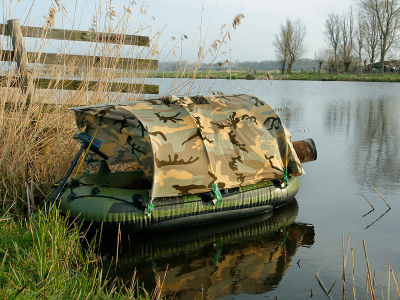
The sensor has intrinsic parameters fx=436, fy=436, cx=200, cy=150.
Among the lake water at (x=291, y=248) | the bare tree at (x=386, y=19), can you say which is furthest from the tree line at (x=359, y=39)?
the lake water at (x=291, y=248)

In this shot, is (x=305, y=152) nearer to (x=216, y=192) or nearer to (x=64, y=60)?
(x=216, y=192)

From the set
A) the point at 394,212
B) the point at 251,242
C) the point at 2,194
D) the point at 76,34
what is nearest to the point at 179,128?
the point at 251,242

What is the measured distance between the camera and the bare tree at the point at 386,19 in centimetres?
4512

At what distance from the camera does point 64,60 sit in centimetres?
561

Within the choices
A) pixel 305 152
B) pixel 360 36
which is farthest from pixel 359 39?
pixel 305 152

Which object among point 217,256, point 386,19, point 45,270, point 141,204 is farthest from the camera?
point 386,19

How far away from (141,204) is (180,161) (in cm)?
59

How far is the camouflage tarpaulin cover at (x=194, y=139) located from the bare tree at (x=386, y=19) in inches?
1716

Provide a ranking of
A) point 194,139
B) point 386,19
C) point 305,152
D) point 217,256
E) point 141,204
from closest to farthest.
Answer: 1. point 217,256
2. point 141,204
3. point 194,139
4. point 305,152
5. point 386,19

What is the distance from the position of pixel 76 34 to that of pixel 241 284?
4046 millimetres

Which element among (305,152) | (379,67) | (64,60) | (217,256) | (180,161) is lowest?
(217,256)

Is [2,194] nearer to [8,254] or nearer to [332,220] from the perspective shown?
[8,254]

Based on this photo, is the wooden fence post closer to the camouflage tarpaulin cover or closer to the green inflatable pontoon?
the camouflage tarpaulin cover

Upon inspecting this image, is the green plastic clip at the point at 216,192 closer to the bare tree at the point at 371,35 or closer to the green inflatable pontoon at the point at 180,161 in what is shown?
Result: the green inflatable pontoon at the point at 180,161
